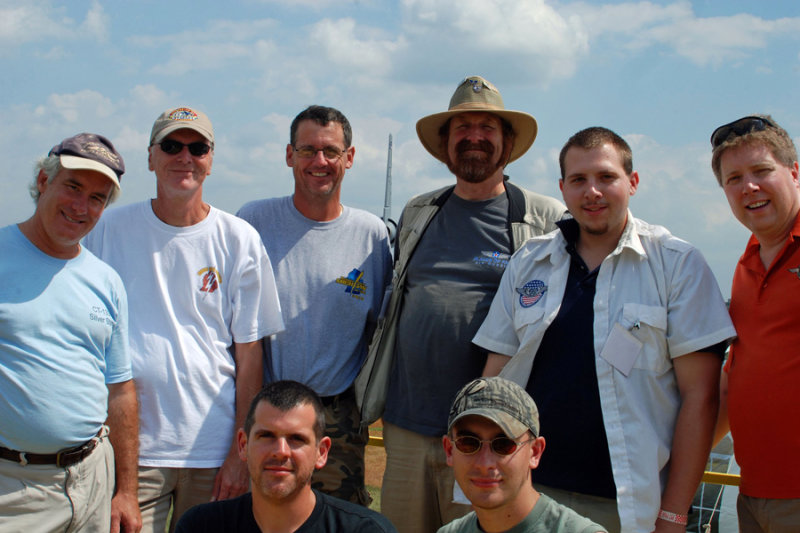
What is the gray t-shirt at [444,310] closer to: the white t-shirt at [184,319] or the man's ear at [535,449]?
the white t-shirt at [184,319]

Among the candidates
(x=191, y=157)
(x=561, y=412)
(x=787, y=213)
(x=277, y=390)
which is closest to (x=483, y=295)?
(x=561, y=412)

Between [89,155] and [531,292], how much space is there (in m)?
2.32

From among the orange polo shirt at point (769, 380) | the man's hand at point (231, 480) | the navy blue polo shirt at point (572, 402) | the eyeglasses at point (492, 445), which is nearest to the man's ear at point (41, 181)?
the man's hand at point (231, 480)

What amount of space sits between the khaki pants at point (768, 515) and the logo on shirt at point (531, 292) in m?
1.36

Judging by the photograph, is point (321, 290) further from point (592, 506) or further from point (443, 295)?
point (592, 506)

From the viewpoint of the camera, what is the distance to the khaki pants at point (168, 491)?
3.53 m

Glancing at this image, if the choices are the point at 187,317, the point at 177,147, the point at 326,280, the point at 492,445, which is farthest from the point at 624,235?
the point at 177,147

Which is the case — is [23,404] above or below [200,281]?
below

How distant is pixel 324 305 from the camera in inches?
162

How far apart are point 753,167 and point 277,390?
2504 mm

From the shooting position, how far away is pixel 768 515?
3041 millimetres

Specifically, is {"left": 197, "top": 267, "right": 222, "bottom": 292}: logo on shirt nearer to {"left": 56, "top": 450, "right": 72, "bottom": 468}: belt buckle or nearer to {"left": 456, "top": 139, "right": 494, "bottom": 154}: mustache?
{"left": 56, "top": 450, "right": 72, "bottom": 468}: belt buckle

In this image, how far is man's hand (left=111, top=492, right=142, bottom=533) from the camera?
3.39 m

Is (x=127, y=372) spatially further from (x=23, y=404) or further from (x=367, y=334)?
(x=367, y=334)
